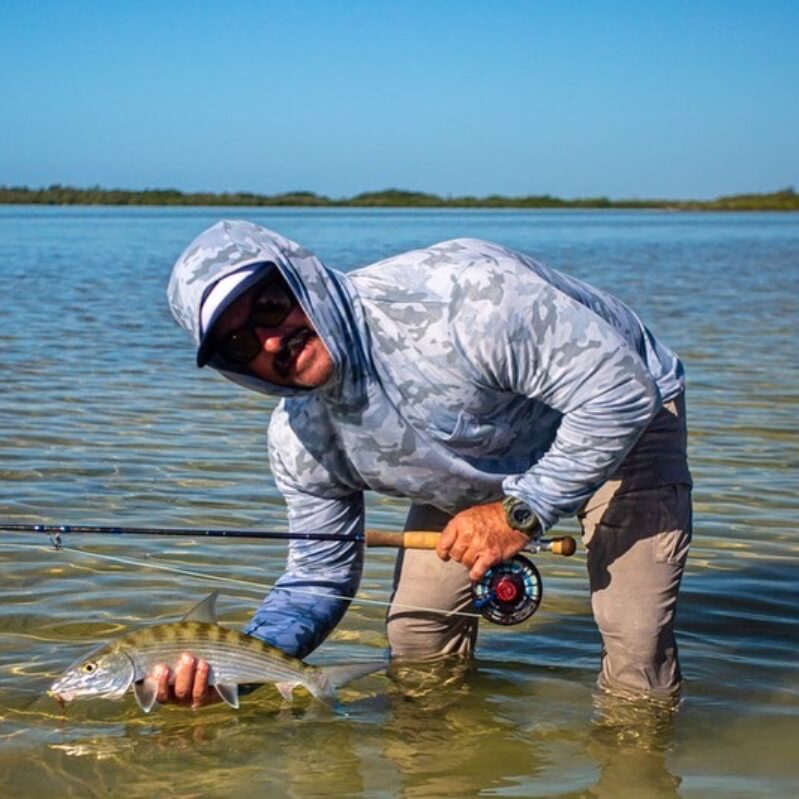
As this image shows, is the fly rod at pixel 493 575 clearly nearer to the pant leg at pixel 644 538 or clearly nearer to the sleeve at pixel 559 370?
the pant leg at pixel 644 538

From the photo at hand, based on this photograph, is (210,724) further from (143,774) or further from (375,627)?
(375,627)

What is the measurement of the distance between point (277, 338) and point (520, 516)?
2.74 feet

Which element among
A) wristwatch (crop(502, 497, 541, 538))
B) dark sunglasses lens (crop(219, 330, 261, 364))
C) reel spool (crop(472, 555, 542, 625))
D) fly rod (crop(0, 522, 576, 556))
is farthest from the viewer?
reel spool (crop(472, 555, 542, 625))

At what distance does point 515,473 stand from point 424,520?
0.60 meters

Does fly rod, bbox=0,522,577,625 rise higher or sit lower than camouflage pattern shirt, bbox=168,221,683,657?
lower

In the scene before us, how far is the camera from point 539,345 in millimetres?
4098

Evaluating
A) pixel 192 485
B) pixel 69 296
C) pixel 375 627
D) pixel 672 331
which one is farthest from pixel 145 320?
pixel 375 627

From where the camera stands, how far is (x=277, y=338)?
4.12 meters

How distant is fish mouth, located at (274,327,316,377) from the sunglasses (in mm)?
56

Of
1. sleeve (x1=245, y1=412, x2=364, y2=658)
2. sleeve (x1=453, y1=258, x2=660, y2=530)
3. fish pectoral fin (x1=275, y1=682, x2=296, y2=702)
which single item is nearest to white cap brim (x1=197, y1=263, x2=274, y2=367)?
sleeve (x1=453, y1=258, x2=660, y2=530)

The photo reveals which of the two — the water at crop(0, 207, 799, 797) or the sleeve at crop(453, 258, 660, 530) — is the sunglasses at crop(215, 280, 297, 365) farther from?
the water at crop(0, 207, 799, 797)

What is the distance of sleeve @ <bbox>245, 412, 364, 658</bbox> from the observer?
487cm

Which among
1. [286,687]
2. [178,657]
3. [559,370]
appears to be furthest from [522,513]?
[178,657]

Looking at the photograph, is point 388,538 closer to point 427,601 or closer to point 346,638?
point 427,601
